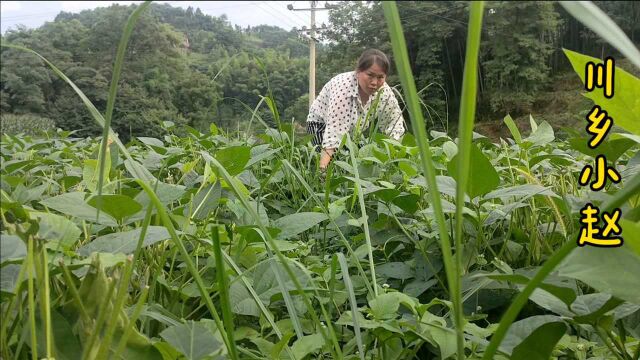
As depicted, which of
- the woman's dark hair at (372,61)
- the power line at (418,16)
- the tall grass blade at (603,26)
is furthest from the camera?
the power line at (418,16)

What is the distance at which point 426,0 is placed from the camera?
1922cm

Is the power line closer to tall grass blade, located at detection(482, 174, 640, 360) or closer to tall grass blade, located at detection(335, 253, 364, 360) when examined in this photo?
tall grass blade, located at detection(335, 253, 364, 360)

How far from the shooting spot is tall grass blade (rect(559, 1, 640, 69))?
0.17 m

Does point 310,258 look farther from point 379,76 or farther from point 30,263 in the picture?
point 379,76

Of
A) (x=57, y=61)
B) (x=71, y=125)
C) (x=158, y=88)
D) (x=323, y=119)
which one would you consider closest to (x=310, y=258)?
(x=323, y=119)

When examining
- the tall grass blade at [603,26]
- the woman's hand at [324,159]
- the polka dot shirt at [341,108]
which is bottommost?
the woman's hand at [324,159]

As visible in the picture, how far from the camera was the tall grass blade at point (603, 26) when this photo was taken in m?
0.17

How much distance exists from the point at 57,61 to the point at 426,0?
12.0 m

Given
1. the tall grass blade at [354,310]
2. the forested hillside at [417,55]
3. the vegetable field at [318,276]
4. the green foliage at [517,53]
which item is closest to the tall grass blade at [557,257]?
the vegetable field at [318,276]

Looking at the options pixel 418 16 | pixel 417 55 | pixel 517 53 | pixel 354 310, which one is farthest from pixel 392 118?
Answer: pixel 418 16

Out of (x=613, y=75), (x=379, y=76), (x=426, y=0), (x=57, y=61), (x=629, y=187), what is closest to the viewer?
(x=629, y=187)

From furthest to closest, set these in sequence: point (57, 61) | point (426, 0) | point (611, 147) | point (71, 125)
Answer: point (426, 0), point (57, 61), point (71, 125), point (611, 147)

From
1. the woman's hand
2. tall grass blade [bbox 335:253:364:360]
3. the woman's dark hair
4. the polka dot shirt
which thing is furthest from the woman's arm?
tall grass blade [bbox 335:253:364:360]

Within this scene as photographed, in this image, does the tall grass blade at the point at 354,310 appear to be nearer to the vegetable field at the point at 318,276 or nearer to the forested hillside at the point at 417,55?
the vegetable field at the point at 318,276
